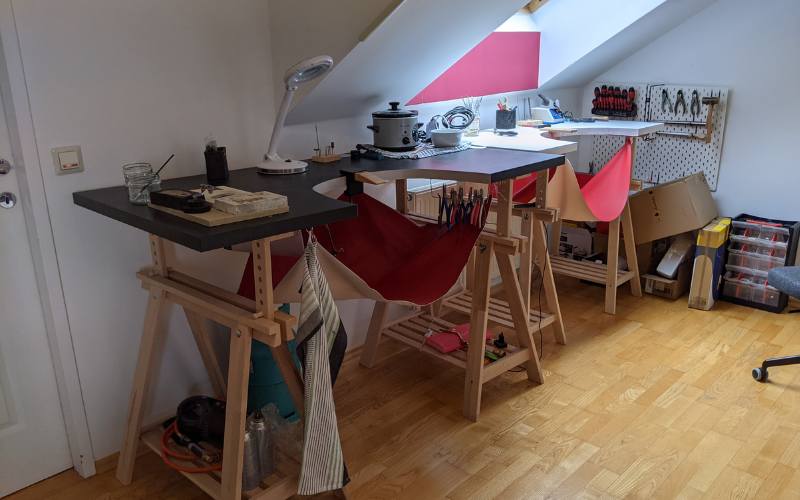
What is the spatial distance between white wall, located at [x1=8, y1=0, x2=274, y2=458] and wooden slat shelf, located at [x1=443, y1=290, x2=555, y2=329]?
1.12 m

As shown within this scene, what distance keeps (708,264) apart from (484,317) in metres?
1.67

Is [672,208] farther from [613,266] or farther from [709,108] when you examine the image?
[709,108]

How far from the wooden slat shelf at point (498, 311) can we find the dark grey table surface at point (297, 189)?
0.78 m

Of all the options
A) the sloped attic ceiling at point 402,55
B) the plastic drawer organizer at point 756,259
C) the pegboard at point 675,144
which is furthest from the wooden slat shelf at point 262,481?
the pegboard at point 675,144

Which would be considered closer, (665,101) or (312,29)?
(312,29)

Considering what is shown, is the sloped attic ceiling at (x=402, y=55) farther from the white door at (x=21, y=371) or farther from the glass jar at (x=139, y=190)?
the white door at (x=21, y=371)

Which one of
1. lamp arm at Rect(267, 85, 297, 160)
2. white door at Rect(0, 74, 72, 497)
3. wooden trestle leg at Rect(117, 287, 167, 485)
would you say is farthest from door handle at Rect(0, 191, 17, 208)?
lamp arm at Rect(267, 85, 297, 160)

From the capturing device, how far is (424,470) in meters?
2.10

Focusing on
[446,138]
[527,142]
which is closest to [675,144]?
[527,142]

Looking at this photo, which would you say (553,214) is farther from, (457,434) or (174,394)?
(174,394)

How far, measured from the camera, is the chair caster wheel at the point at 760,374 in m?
2.61

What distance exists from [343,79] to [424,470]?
56.2 inches

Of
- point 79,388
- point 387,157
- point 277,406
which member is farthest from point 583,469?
point 79,388

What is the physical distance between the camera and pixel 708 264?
10.9 feet
